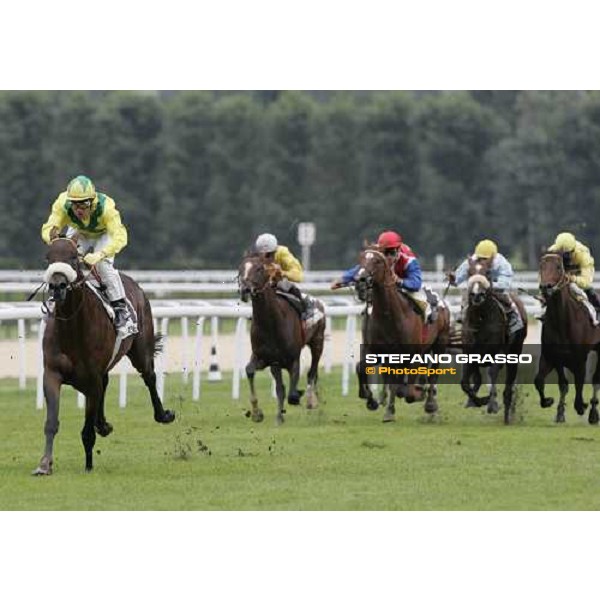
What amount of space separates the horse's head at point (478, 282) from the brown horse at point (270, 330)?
5.18ft

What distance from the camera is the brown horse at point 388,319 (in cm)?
1514

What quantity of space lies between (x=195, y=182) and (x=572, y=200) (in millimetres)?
11622

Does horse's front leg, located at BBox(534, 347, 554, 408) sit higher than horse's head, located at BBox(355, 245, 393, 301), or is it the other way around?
horse's head, located at BBox(355, 245, 393, 301)

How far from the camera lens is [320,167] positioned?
58.0 metres

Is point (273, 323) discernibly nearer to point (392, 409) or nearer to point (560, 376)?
point (392, 409)

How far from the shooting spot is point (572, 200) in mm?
54750

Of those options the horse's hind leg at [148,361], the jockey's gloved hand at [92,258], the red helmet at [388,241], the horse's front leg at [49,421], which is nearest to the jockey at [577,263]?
the red helmet at [388,241]

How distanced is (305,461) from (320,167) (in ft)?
152

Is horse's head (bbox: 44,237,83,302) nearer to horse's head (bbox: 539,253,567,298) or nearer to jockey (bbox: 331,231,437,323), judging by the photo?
jockey (bbox: 331,231,437,323)

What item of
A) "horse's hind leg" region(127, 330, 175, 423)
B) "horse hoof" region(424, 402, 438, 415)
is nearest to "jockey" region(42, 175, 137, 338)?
"horse's hind leg" region(127, 330, 175, 423)

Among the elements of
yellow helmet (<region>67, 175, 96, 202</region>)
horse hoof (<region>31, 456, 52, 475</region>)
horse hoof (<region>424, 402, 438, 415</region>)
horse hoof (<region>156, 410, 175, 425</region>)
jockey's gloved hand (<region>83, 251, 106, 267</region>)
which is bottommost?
horse hoof (<region>424, 402, 438, 415</region>)

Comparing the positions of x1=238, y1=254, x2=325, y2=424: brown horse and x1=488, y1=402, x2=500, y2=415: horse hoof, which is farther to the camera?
x1=488, y1=402, x2=500, y2=415: horse hoof

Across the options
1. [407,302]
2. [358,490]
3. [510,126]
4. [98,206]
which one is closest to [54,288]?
[98,206]

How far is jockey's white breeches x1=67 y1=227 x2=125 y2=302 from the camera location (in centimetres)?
1179
